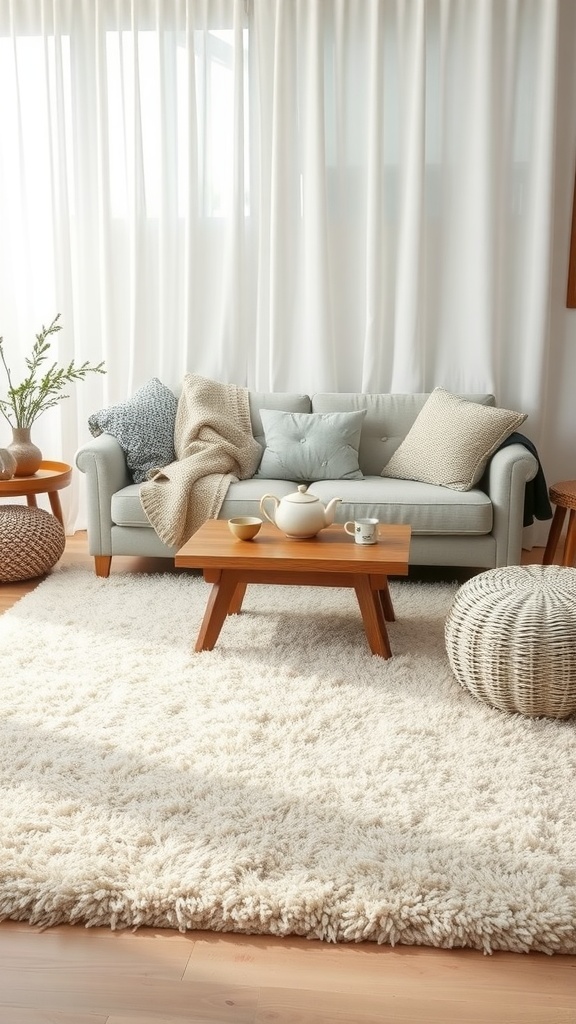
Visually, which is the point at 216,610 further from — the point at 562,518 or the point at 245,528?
the point at 562,518

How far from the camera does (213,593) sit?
10.5 ft

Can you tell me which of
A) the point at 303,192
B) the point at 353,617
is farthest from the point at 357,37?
the point at 353,617

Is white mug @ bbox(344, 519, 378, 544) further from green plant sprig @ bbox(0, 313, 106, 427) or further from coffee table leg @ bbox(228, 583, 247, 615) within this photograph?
green plant sprig @ bbox(0, 313, 106, 427)

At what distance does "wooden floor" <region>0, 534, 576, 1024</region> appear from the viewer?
1.62 meters

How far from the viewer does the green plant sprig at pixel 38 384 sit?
4.29 meters

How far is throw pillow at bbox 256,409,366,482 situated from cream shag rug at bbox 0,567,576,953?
3.20 feet

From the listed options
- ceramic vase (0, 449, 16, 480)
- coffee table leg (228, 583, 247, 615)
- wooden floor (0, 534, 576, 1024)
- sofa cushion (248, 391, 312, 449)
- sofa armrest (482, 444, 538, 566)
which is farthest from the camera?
sofa cushion (248, 391, 312, 449)

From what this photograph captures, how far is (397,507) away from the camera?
392 centimetres

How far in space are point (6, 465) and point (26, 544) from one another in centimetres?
39

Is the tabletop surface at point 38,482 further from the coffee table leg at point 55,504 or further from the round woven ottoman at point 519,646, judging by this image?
the round woven ottoman at point 519,646

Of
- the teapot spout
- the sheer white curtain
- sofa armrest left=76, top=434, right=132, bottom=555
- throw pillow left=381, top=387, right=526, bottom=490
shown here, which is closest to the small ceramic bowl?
the teapot spout

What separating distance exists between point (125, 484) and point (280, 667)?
5.05ft

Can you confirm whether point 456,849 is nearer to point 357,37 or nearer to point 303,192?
point 303,192

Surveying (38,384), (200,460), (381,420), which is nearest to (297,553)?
(200,460)
